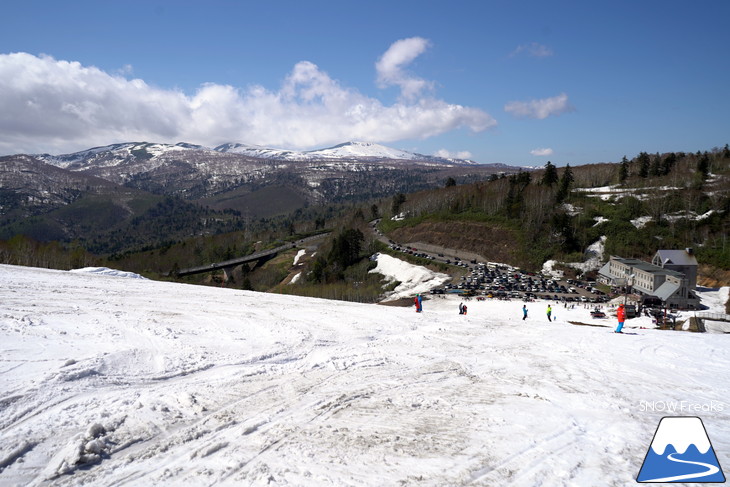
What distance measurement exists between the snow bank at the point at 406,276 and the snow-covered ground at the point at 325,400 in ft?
126

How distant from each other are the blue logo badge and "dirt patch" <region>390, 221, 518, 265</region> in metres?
62.5

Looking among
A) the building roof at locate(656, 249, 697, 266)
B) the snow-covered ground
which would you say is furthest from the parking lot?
the snow-covered ground

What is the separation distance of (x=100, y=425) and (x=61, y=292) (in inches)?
575

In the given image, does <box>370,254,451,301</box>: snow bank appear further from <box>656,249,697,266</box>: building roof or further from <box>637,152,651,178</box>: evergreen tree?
<box>637,152,651,178</box>: evergreen tree

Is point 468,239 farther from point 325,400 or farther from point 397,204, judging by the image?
point 325,400

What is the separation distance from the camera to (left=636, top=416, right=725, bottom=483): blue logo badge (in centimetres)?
600

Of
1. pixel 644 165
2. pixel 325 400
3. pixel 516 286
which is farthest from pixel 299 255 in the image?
pixel 325 400

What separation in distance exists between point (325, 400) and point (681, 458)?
20.7 feet

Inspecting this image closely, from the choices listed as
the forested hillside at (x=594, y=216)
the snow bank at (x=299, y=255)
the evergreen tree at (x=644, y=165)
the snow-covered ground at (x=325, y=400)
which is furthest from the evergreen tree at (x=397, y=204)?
the snow-covered ground at (x=325, y=400)

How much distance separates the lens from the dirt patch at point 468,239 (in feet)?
232

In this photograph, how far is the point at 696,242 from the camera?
61281 mm

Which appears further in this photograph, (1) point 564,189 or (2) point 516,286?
(1) point 564,189

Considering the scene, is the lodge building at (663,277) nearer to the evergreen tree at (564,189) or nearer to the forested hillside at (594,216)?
the forested hillside at (594,216)

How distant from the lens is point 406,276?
63.2 m
